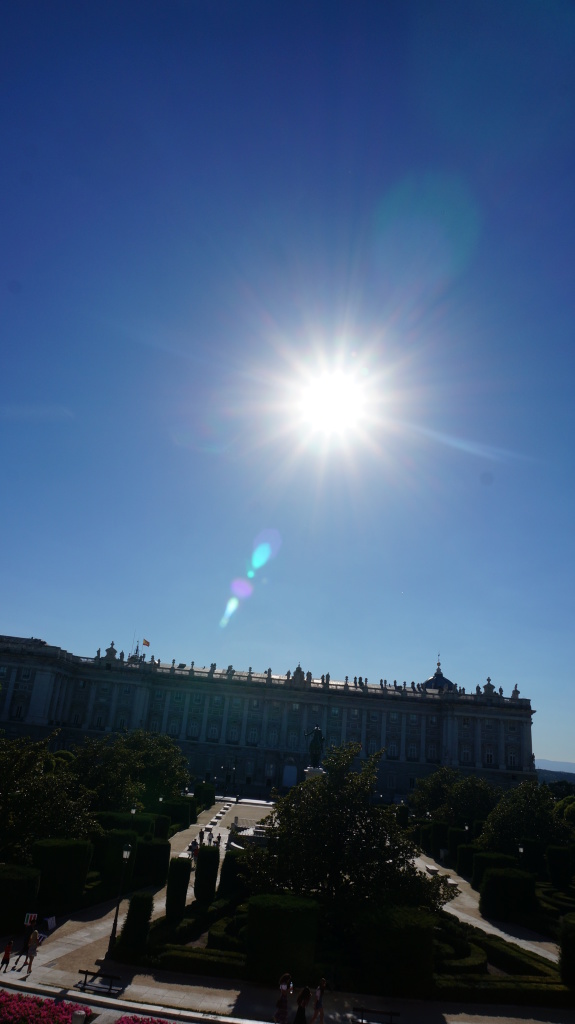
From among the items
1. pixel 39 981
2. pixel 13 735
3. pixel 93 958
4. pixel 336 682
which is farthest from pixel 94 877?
pixel 336 682

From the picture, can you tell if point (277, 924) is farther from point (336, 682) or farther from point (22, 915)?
point (336, 682)

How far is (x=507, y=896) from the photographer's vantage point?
103 feet

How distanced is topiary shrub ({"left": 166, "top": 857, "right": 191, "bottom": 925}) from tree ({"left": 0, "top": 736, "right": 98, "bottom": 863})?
6.00 m

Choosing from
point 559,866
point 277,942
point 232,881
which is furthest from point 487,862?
point 277,942

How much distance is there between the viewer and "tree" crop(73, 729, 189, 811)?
4106cm

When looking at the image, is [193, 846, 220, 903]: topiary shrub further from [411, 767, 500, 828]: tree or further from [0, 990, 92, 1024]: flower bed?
[411, 767, 500, 828]: tree

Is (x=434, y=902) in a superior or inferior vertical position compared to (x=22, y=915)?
superior

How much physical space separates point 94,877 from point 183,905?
8.14m

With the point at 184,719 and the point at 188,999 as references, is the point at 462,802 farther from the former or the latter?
the point at 184,719

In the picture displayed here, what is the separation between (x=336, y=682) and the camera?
105938mm

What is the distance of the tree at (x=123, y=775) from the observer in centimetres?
4106

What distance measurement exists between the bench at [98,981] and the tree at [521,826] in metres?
29.1

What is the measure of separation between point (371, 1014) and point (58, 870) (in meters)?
13.9

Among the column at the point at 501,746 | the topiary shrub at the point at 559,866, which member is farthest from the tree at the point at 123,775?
the column at the point at 501,746
